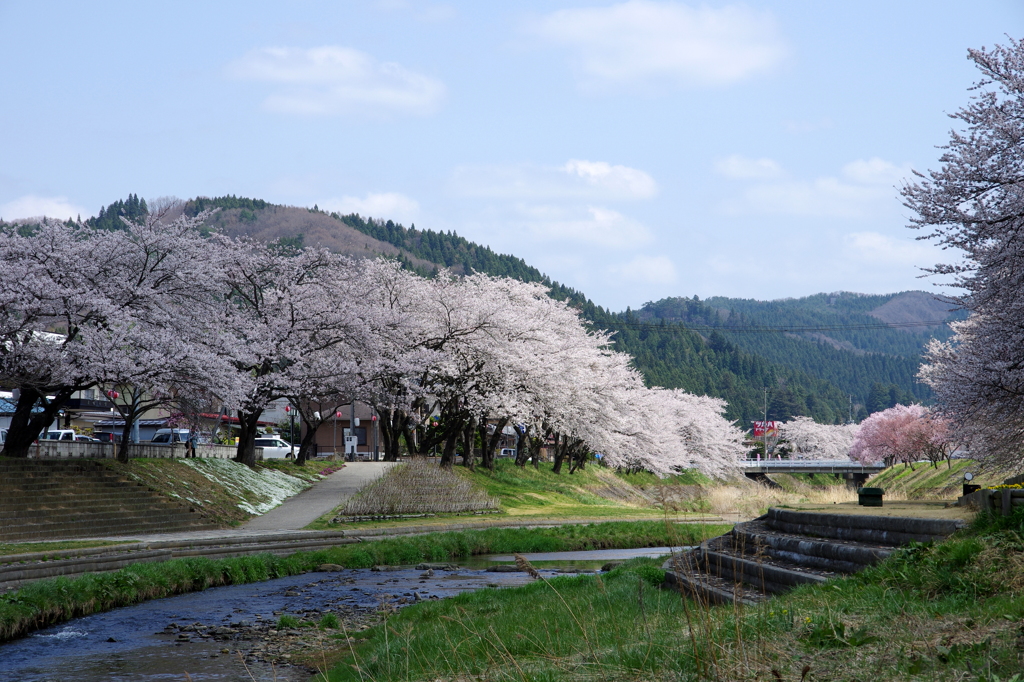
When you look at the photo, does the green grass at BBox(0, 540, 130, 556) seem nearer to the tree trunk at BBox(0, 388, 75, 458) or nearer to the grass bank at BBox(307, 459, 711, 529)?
the tree trunk at BBox(0, 388, 75, 458)

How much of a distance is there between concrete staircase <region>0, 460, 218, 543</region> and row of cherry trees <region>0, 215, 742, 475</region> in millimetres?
2059

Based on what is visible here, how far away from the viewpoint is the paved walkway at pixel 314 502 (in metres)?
27.1

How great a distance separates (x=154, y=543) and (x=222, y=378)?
775 centimetres

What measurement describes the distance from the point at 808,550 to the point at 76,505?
20.9 meters

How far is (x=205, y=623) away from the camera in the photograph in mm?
13797

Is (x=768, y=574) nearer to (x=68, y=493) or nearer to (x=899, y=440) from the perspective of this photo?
(x=68, y=493)

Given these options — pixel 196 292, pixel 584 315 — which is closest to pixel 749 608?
pixel 196 292

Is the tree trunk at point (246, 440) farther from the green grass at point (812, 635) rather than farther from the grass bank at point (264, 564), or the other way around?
the green grass at point (812, 635)

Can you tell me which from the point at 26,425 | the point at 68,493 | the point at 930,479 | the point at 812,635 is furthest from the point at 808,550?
the point at 930,479

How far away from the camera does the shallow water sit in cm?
1067

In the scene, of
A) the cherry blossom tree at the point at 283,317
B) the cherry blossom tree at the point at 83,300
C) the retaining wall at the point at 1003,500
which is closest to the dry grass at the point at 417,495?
the cherry blossom tree at the point at 283,317

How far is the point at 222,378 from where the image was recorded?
26.8 metres

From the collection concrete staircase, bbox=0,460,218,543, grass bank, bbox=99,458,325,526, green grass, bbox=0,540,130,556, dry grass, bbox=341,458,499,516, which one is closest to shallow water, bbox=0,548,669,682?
green grass, bbox=0,540,130,556

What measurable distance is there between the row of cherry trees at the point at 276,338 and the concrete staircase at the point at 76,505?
6.75 feet
